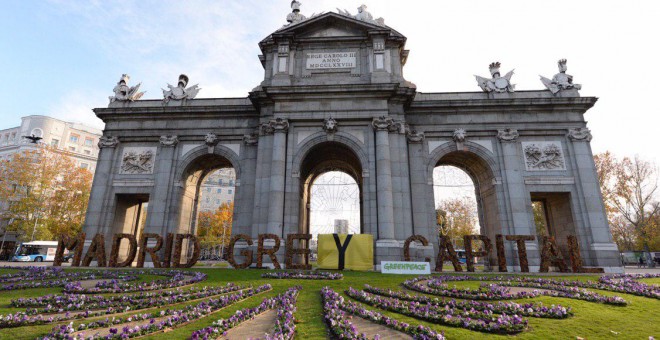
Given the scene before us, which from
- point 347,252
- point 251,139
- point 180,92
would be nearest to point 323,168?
point 251,139

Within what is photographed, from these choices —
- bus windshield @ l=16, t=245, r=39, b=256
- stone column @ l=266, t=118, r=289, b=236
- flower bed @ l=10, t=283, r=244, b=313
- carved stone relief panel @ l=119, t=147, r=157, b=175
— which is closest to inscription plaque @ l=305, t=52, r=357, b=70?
stone column @ l=266, t=118, r=289, b=236

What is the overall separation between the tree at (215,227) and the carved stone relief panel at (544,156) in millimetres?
47387

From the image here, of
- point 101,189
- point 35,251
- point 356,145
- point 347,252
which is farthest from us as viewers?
point 35,251

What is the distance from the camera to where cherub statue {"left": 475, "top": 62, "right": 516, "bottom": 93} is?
2481 centimetres

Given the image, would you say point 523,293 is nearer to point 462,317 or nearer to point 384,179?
point 462,317

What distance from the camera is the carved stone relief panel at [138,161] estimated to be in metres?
25.2

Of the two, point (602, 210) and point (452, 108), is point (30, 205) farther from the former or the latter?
point (602, 210)

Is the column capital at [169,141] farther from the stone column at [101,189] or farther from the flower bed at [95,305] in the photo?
the flower bed at [95,305]

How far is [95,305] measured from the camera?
8109 mm

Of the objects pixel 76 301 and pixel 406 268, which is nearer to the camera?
pixel 76 301

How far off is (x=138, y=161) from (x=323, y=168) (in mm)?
14474

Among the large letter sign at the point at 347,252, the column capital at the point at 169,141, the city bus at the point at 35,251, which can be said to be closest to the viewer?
the large letter sign at the point at 347,252

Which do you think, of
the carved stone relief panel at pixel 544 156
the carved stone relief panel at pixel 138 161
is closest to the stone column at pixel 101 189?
the carved stone relief panel at pixel 138 161

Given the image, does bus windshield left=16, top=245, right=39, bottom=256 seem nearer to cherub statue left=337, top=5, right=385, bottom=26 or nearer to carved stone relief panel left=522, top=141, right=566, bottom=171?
cherub statue left=337, top=5, right=385, bottom=26
